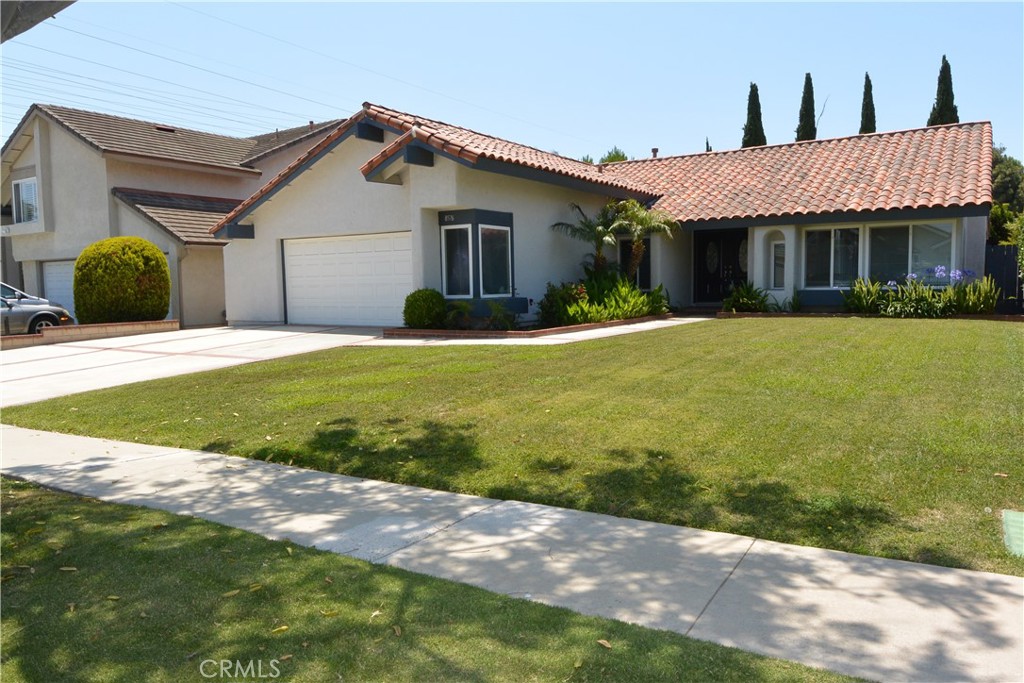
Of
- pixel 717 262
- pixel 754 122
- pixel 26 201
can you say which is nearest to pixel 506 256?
pixel 717 262

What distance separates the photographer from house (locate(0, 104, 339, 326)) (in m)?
24.1

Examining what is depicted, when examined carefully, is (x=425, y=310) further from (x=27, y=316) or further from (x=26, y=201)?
(x=26, y=201)

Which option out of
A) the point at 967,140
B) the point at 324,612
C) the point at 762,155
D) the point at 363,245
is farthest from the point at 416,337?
the point at 967,140

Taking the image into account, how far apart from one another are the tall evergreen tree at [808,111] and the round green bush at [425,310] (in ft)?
107

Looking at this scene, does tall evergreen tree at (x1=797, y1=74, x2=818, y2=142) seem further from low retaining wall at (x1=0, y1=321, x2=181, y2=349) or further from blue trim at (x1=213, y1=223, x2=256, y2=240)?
low retaining wall at (x1=0, y1=321, x2=181, y2=349)

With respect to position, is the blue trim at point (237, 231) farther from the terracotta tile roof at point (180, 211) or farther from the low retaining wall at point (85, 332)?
the low retaining wall at point (85, 332)

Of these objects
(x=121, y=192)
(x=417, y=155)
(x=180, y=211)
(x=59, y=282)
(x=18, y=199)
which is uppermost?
(x=18, y=199)

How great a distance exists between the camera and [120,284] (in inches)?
806

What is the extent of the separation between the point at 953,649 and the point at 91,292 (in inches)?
852

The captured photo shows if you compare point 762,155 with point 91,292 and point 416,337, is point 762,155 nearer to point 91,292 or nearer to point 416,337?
point 416,337

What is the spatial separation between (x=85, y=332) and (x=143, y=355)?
4.53m

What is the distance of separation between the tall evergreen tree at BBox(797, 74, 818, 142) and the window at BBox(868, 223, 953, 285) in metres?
24.6

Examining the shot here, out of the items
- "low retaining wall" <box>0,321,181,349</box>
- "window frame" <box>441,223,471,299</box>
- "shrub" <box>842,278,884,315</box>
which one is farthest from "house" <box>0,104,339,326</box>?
"shrub" <box>842,278,884,315</box>

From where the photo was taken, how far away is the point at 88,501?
578 centimetres
